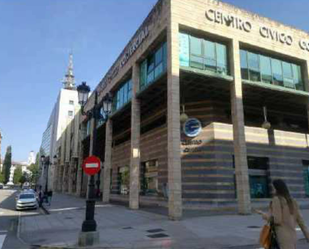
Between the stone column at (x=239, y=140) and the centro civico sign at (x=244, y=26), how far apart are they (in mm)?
1393

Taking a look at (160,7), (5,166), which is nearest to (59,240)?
(160,7)

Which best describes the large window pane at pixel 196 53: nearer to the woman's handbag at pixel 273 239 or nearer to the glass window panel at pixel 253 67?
the glass window panel at pixel 253 67

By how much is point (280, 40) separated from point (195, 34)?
7.67 metres

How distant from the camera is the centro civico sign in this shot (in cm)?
1917

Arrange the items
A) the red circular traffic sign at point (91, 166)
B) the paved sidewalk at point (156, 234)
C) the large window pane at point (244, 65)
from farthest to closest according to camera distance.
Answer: the large window pane at point (244, 65) < the red circular traffic sign at point (91, 166) < the paved sidewalk at point (156, 234)

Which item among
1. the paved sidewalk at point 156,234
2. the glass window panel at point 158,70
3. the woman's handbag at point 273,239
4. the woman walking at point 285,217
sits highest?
the glass window panel at point 158,70

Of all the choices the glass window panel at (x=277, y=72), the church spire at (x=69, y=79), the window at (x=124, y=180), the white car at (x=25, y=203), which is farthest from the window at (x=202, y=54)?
the church spire at (x=69, y=79)

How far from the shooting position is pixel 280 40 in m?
21.7

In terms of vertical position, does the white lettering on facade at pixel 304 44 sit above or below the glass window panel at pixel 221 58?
above

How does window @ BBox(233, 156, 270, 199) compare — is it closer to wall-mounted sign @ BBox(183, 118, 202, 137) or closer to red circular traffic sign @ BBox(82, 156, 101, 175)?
wall-mounted sign @ BBox(183, 118, 202, 137)

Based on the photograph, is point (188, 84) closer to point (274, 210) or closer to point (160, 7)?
point (160, 7)

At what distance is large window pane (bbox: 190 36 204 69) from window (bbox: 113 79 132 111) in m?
8.05

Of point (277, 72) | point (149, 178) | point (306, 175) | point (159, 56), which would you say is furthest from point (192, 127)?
point (306, 175)

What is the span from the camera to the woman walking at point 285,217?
4.41 metres
